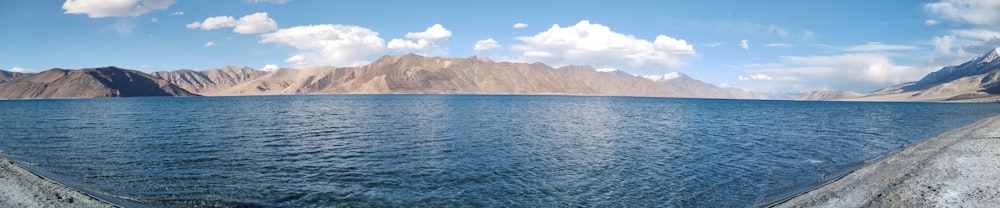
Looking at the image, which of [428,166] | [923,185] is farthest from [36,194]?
[923,185]

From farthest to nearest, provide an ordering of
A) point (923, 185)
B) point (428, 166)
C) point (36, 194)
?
1. point (428, 166)
2. point (923, 185)
3. point (36, 194)

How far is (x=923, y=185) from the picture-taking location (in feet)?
63.6

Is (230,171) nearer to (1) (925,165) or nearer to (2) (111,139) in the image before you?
(2) (111,139)

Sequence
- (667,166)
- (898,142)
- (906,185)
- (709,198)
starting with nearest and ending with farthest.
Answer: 1. (906,185)
2. (709,198)
3. (667,166)
4. (898,142)

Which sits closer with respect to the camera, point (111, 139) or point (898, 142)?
point (111, 139)

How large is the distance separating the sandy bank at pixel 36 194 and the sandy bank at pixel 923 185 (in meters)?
26.5

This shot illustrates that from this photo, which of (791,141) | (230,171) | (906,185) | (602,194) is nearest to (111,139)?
(230,171)

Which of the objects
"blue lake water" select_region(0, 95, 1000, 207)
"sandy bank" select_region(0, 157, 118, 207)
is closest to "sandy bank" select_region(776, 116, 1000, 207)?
"blue lake water" select_region(0, 95, 1000, 207)

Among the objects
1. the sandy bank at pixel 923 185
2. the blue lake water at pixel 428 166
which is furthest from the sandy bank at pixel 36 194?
the sandy bank at pixel 923 185

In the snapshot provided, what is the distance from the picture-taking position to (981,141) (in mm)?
33781

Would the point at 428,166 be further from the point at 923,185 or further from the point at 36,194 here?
the point at 923,185

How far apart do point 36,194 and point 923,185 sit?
3419 cm

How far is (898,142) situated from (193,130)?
222 feet

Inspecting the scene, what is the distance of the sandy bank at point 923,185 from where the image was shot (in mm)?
16797
